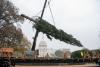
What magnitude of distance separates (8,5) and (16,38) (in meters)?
5.03

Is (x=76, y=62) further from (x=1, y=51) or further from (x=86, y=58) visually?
(x=1, y=51)

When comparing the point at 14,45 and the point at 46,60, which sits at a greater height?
the point at 14,45

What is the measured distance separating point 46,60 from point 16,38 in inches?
743

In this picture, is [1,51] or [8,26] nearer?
[1,51]

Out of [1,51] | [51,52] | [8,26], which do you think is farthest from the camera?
[8,26]

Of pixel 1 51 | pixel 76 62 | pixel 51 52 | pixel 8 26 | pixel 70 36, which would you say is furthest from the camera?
pixel 8 26

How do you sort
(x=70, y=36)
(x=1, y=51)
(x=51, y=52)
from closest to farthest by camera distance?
(x=1, y=51), (x=70, y=36), (x=51, y=52)

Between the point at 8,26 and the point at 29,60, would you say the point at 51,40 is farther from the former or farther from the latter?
the point at 8,26

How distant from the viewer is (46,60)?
28.7m


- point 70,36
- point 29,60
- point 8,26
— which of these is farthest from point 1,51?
point 8,26

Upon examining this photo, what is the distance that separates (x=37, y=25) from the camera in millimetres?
33250

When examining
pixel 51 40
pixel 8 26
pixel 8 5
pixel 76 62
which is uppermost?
pixel 8 5

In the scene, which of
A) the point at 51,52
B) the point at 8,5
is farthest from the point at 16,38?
the point at 51,52

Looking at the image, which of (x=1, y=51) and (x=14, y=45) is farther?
(x=14, y=45)
